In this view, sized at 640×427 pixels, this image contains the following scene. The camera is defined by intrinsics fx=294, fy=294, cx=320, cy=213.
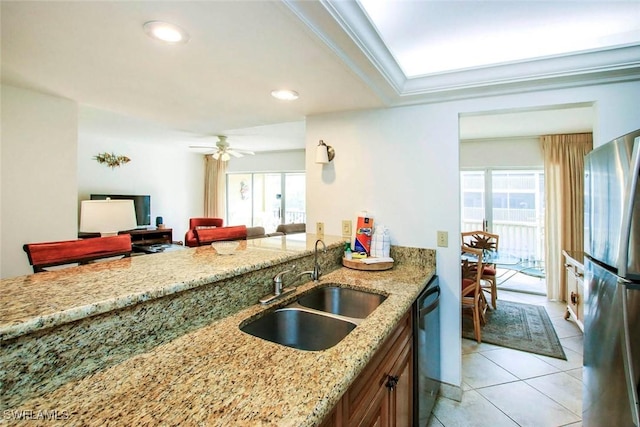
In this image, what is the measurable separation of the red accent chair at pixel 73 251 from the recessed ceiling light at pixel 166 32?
101cm

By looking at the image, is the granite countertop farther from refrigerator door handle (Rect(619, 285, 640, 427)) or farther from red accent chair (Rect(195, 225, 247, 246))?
refrigerator door handle (Rect(619, 285, 640, 427))

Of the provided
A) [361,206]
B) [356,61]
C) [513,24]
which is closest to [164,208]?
[361,206]

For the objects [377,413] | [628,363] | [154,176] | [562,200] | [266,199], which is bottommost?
[377,413]

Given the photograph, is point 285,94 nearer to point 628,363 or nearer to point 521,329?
point 628,363

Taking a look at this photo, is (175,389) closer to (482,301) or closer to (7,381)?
(7,381)

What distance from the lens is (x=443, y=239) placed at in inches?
83.8

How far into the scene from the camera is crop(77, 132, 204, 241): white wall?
5.11 meters

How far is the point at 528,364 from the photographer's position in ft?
8.52

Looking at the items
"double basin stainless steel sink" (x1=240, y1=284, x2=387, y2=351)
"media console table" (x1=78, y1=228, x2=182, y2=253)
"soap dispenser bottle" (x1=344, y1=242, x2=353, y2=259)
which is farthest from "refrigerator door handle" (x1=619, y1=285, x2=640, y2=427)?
"media console table" (x1=78, y1=228, x2=182, y2=253)

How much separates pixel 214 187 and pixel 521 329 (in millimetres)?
6423

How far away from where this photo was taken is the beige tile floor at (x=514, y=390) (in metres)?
1.96

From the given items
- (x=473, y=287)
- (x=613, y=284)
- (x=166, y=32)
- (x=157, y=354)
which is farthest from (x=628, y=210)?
(x=166, y=32)

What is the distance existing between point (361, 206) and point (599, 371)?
5.41 ft

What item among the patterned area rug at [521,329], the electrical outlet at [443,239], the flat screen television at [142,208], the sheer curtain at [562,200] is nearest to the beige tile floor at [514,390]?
the patterned area rug at [521,329]
